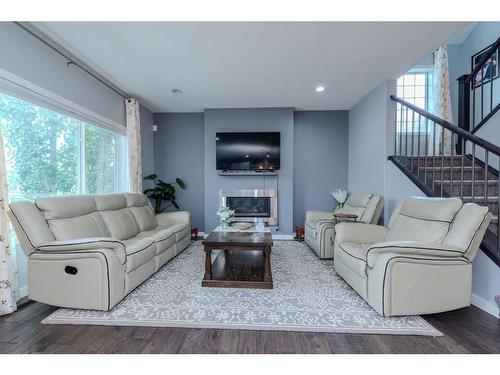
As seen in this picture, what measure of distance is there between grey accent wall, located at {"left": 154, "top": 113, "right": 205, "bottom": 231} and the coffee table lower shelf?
203 cm

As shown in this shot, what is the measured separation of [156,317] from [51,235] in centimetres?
123

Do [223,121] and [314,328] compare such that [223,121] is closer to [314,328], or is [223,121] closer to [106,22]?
[106,22]

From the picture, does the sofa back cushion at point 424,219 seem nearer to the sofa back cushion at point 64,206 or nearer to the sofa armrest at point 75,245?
the sofa armrest at point 75,245

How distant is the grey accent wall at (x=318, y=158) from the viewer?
5031 mm

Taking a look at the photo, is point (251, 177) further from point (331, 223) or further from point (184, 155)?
point (331, 223)

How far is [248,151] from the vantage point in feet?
15.4

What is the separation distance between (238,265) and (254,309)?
98 cm

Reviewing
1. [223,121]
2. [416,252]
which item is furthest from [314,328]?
[223,121]

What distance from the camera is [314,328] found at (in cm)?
179

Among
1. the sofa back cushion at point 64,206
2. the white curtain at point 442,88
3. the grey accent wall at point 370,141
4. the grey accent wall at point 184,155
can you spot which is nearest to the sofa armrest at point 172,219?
the grey accent wall at point 184,155

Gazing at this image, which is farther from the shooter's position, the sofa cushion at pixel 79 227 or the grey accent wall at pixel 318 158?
the grey accent wall at pixel 318 158

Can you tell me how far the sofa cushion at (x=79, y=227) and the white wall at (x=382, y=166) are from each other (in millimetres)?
3741
